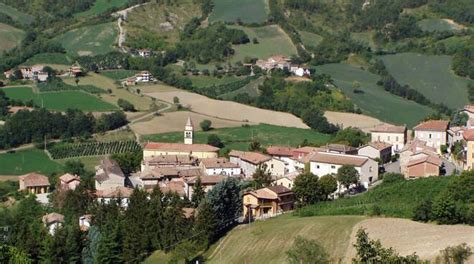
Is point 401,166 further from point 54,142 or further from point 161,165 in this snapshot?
point 54,142

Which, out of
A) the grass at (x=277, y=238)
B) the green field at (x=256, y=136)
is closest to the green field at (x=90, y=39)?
the green field at (x=256, y=136)

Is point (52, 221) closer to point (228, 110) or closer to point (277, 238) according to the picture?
point (277, 238)

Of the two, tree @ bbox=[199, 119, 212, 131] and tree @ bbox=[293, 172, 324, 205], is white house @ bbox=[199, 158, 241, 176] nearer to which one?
tree @ bbox=[293, 172, 324, 205]

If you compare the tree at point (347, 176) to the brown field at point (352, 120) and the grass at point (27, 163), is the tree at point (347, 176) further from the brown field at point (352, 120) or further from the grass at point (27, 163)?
the brown field at point (352, 120)

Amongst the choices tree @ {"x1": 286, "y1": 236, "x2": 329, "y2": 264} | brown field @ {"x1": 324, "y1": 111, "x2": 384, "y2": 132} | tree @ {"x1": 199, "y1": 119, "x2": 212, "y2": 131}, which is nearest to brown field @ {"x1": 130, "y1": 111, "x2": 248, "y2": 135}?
tree @ {"x1": 199, "y1": 119, "x2": 212, "y2": 131}

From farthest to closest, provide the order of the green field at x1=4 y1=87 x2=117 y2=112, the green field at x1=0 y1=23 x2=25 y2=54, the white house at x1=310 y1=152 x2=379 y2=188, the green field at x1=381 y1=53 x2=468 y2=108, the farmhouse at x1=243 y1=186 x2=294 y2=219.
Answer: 1. the green field at x1=0 y1=23 x2=25 y2=54
2. the green field at x1=381 y1=53 x2=468 y2=108
3. the green field at x1=4 y1=87 x2=117 y2=112
4. the white house at x1=310 y1=152 x2=379 y2=188
5. the farmhouse at x1=243 y1=186 x2=294 y2=219

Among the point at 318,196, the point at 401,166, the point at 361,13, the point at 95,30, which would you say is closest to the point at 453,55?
the point at 361,13

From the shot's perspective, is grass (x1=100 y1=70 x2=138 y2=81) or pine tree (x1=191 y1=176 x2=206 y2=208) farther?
grass (x1=100 y1=70 x2=138 y2=81)
